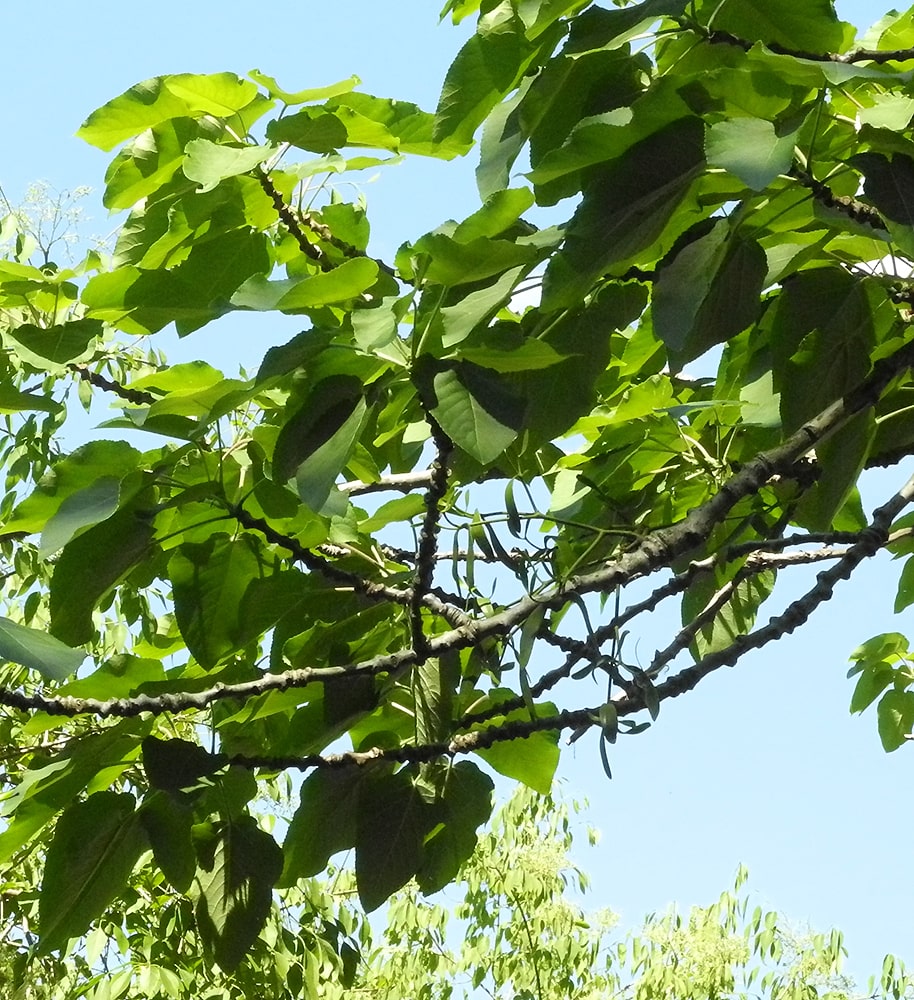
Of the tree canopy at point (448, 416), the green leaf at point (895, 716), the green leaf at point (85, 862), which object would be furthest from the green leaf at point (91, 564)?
the green leaf at point (895, 716)

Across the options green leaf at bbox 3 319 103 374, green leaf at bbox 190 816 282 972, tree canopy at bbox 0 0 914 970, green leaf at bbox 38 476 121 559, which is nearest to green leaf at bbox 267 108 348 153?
tree canopy at bbox 0 0 914 970

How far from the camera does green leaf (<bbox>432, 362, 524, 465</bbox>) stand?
28.9 inches

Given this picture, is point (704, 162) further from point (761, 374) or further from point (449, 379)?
point (761, 374)

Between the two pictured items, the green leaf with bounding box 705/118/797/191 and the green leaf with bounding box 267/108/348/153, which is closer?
the green leaf with bounding box 705/118/797/191

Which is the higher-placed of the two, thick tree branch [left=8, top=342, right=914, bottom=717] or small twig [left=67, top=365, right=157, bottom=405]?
small twig [left=67, top=365, right=157, bottom=405]

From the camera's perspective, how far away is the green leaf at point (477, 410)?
28.9 inches

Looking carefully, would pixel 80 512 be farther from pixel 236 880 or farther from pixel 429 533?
pixel 236 880

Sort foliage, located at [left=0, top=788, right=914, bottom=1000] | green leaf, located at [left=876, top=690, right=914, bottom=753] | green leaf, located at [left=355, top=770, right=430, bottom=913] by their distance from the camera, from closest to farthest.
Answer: green leaf, located at [left=355, top=770, right=430, bottom=913]
green leaf, located at [left=876, top=690, right=914, bottom=753]
foliage, located at [left=0, top=788, right=914, bottom=1000]

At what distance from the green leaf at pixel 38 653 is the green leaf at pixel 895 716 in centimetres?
124

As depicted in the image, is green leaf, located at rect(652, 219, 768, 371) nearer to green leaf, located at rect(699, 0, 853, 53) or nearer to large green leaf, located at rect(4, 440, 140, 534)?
green leaf, located at rect(699, 0, 853, 53)

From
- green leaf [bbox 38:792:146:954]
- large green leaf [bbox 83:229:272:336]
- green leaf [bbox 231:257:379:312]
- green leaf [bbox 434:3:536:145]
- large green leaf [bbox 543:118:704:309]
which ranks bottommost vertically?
green leaf [bbox 38:792:146:954]

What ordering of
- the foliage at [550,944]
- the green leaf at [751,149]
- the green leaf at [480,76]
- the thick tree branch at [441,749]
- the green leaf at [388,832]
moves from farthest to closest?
the foliage at [550,944] → the green leaf at [388,832] → the thick tree branch at [441,749] → the green leaf at [480,76] → the green leaf at [751,149]

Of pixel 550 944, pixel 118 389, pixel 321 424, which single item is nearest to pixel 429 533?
pixel 321 424

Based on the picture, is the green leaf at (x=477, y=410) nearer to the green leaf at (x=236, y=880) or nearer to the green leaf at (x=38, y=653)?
the green leaf at (x=38, y=653)
